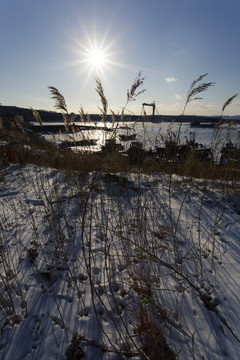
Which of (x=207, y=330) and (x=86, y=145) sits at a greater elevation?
(x=86, y=145)

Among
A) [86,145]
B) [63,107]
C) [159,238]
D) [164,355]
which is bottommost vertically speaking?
[159,238]

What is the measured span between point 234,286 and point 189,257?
1.51 ft

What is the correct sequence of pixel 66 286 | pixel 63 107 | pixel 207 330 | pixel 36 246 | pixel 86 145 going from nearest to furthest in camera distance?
1. pixel 207 330
2. pixel 66 286
3. pixel 36 246
4. pixel 63 107
5. pixel 86 145

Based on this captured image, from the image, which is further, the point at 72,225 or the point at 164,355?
the point at 72,225

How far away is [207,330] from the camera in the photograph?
3.96 feet

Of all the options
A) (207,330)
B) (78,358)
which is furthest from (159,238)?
(78,358)

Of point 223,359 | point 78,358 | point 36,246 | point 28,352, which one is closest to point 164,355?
point 223,359

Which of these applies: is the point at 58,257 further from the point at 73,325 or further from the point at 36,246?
the point at 73,325

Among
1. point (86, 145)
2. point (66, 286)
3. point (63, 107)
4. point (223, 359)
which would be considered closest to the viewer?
point (223, 359)

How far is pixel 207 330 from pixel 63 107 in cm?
270

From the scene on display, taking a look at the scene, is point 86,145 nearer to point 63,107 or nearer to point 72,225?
point 63,107

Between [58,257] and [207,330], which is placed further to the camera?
[58,257]

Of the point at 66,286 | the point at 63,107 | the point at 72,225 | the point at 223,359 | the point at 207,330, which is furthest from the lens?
the point at 72,225

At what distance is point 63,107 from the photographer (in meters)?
2.21
